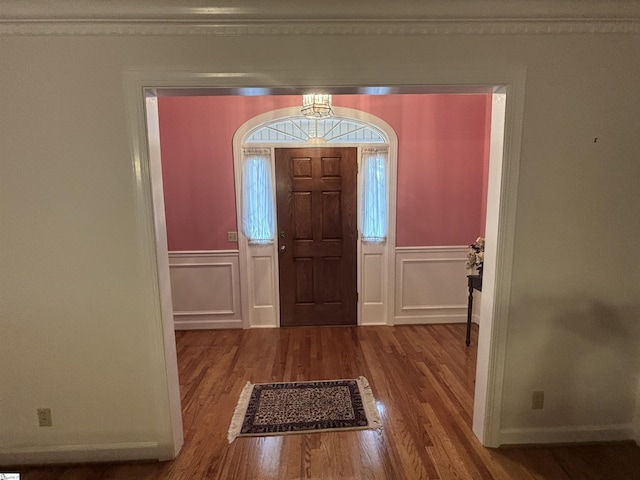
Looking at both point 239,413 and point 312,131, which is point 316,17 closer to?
point 312,131

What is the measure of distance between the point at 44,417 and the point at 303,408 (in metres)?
1.61

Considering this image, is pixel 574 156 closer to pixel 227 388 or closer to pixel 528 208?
pixel 528 208

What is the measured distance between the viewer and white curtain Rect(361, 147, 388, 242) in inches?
161

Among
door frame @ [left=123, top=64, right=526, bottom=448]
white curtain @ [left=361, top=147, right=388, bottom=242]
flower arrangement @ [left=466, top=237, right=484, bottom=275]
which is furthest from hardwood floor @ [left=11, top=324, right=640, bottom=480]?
white curtain @ [left=361, top=147, right=388, bottom=242]

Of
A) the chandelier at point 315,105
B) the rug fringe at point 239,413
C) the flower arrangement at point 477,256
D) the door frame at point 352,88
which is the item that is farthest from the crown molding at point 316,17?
the rug fringe at point 239,413

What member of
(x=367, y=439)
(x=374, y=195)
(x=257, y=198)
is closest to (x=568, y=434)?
(x=367, y=439)

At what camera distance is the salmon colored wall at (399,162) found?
3.97 meters

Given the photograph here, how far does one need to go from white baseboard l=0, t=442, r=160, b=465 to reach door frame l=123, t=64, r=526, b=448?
0.44ft

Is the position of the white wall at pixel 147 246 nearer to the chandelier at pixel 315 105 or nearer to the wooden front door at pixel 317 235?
the chandelier at pixel 315 105

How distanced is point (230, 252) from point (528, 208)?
10.2ft

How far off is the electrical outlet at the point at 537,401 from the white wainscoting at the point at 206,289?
3059 millimetres

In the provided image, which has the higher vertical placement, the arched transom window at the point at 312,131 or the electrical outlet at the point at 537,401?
the arched transom window at the point at 312,131

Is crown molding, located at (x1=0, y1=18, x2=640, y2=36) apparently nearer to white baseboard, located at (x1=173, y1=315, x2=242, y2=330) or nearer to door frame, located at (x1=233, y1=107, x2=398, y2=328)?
door frame, located at (x1=233, y1=107, x2=398, y2=328)

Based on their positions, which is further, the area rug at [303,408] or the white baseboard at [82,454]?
the area rug at [303,408]
